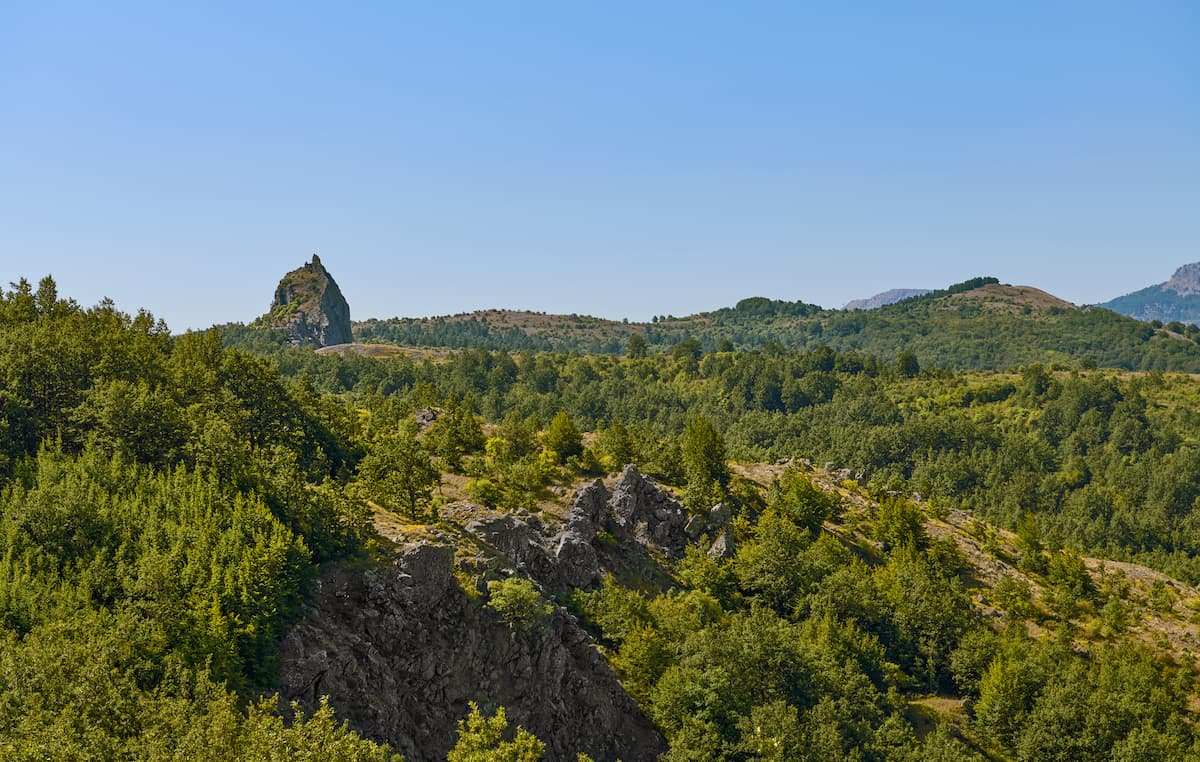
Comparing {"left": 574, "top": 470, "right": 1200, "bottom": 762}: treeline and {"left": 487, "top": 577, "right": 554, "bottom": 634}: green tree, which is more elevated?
{"left": 487, "top": 577, "right": 554, "bottom": 634}: green tree

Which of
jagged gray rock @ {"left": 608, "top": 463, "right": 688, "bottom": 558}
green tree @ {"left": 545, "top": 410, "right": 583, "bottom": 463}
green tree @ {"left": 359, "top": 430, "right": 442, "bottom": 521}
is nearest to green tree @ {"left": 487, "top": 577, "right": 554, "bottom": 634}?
green tree @ {"left": 359, "top": 430, "right": 442, "bottom": 521}

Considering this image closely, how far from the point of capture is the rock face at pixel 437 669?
53156 millimetres

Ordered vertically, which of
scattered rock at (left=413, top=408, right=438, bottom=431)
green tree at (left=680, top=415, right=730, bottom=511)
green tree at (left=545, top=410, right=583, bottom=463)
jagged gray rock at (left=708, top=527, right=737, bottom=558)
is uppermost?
scattered rock at (left=413, top=408, right=438, bottom=431)

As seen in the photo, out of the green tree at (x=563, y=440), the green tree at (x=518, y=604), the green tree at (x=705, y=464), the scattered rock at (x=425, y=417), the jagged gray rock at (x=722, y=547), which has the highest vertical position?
the scattered rock at (x=425, y=417)

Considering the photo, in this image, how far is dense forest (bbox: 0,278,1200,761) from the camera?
43938 millimetres

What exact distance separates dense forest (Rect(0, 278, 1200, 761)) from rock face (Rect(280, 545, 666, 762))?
5.51 ft

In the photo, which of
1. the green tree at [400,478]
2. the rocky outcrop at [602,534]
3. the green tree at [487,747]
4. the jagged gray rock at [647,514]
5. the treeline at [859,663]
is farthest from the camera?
the jagged gray rock at [647,514]

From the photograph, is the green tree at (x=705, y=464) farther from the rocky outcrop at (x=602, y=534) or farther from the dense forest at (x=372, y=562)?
the rocky outcrop at (x=602, y=534)

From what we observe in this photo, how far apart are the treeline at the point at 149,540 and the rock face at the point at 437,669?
3.14 meters

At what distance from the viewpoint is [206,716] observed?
40781 millimetres

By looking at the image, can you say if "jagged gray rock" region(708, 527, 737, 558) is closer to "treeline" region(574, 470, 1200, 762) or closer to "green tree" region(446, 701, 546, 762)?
"treeline" region(574, 470, 1200, 762)

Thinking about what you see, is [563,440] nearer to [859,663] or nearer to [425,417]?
[425,417]

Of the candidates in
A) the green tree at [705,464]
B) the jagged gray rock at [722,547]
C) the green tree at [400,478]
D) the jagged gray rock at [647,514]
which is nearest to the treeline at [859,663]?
the jagged gray rock at [722,547]

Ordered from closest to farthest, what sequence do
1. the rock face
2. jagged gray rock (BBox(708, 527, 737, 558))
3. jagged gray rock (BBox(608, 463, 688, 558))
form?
1. the rock face
2. jagged gray rock (BBox(608, 463, 688, 558))
3. jagged gray rock (BBox(708, 527, 737, 558))
